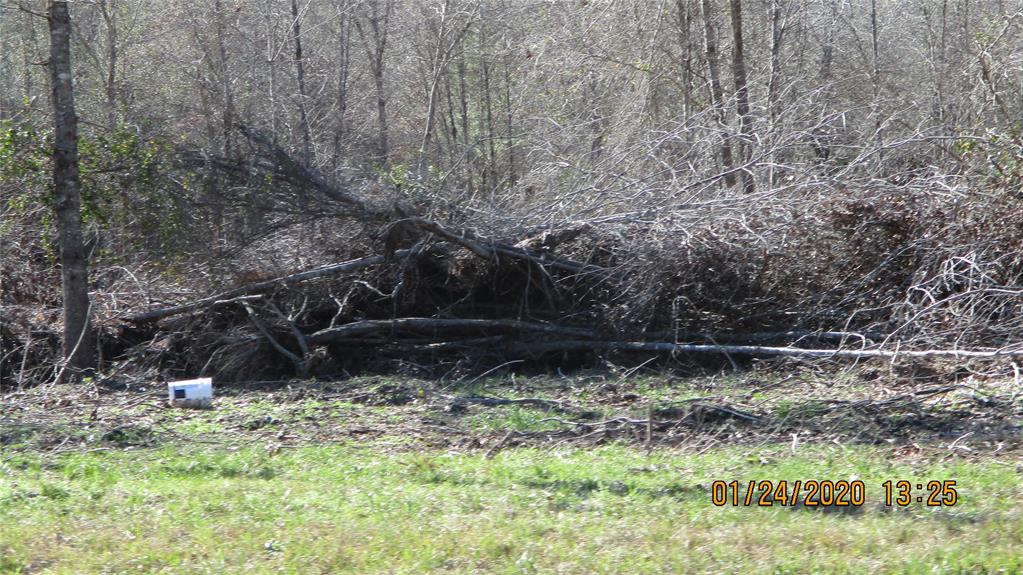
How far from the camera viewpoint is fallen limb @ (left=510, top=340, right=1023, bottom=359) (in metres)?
9.58

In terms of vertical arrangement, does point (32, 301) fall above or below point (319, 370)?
above

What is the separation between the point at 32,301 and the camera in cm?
1368

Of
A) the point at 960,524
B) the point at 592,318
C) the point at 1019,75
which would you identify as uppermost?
the point at 1019,75

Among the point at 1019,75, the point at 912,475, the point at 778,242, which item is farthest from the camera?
the point at 1019,75

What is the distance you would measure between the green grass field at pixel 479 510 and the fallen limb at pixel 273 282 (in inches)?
166

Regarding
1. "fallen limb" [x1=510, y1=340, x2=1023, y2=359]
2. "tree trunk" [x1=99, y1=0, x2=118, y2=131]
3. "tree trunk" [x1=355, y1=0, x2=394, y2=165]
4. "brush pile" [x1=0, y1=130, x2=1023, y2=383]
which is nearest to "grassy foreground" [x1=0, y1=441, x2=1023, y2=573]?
"fallen limb" [x1=510, y1=340, x2=1023, y2=359]

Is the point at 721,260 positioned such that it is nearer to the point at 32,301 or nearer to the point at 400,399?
the point at 400,399

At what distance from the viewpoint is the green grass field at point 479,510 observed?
493cm

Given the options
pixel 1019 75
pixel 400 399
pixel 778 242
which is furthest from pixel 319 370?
pixel 1019 75

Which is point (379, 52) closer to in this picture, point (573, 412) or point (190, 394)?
point (190, 394)

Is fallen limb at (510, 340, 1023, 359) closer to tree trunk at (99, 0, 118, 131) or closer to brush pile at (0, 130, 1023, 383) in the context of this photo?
brush pile at (0, 130, 1023, 383)

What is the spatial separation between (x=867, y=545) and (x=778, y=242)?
24.9 ft

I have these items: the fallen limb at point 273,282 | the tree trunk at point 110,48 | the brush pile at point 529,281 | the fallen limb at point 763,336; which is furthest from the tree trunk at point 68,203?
the tree trunk at point 110,48
